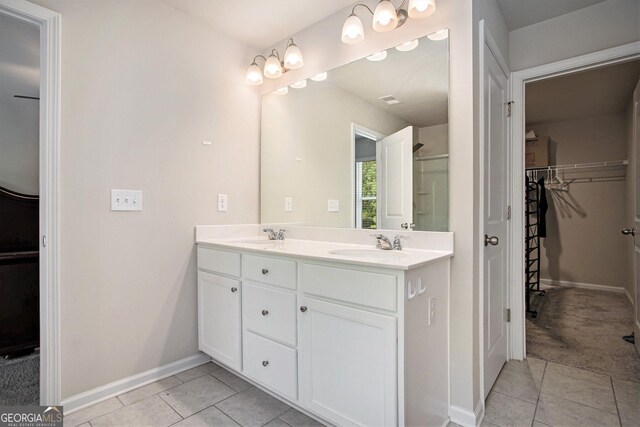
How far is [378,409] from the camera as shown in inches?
49.6

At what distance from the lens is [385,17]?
1.74 m

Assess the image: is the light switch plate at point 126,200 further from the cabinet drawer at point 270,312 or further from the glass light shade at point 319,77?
the glass light shade at point 319,77

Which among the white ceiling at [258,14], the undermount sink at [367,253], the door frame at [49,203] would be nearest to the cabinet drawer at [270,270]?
the undermount sink at [367,253]

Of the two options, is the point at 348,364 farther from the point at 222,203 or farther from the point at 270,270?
the point at 222,203

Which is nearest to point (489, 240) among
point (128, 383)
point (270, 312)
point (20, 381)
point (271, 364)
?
point (270, 312)

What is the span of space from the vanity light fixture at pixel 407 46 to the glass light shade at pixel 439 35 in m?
0.08

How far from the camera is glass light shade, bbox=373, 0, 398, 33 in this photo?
1727 mm

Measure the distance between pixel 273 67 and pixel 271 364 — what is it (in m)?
1.99

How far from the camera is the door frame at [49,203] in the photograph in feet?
5.26

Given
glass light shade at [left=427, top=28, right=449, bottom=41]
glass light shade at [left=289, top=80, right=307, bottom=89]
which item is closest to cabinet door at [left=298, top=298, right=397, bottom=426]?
glass light shade at [left=427, top=28, right=449, bottom=41]

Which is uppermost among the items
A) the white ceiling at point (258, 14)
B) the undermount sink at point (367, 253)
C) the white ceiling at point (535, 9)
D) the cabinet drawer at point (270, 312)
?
the white ceiling at point (258, 14)

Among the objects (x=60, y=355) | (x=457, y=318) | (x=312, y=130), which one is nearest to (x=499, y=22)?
(x=312, y=130)

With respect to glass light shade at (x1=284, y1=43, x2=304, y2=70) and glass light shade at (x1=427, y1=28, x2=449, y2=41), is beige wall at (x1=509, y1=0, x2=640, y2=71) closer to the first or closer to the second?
glass light shade at (x1=427, y1=28, x2=449, y2=41)

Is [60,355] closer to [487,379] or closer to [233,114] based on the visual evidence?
[233,114]
